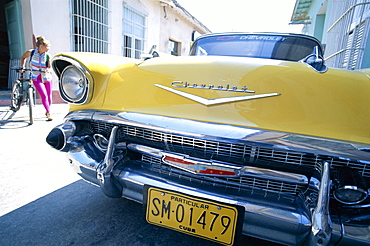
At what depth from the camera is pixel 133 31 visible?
8883mm

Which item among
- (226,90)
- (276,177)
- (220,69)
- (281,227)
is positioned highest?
(220,69)

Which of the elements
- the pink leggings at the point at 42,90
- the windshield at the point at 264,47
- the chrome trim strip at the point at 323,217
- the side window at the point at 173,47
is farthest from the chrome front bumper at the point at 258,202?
the side window at the point at 173,47

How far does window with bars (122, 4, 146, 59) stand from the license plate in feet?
26.6

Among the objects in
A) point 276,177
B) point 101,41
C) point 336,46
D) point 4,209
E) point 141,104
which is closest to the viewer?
point 276,177

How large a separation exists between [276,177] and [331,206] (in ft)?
0.86

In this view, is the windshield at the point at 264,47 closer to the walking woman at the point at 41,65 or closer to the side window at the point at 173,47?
the walking woman at the point at 41,65

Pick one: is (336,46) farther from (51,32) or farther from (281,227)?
(51,32)

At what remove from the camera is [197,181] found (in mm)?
1251

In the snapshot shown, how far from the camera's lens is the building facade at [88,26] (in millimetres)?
5586

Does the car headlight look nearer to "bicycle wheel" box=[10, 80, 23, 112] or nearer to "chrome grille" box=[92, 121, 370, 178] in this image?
"chrome grille" box=[92, 121, 370, 178]

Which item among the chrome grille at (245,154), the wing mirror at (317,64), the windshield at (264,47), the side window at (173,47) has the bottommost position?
the chrome grille at (245,154)

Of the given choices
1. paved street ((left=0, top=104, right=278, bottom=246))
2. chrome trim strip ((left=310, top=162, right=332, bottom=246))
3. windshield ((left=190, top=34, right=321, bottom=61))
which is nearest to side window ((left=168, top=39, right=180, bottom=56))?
windshield ((left=190, top=34, right=321, bottom=61))

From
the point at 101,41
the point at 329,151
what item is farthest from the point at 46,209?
the point at 101,41

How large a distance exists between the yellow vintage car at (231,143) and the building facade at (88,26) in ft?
7.12
